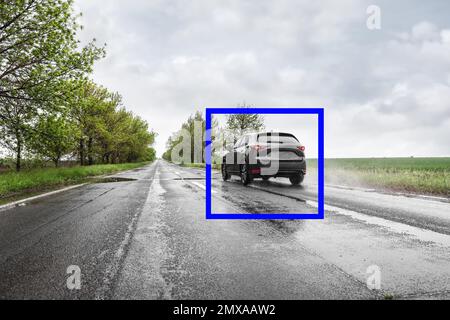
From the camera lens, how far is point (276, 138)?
10.9m

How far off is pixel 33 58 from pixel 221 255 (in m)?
11.7

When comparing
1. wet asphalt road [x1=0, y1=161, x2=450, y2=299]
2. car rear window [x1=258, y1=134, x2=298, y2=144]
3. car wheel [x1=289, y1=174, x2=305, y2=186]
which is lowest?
wet asphalt road [x1=0, y1=161, x2=450, y2=299]

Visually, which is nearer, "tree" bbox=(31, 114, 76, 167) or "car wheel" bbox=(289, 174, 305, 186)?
"tree" bbox=(31, 114, 76, 167)

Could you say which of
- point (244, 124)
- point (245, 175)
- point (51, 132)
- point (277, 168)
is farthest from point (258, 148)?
point (244, 124)

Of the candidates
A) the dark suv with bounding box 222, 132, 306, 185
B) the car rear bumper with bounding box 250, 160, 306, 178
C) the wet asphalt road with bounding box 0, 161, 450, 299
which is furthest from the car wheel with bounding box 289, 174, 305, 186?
the wet asphalt road with bounding box 0, 161, 450, 299

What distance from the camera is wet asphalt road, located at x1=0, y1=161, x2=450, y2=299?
8.13ft

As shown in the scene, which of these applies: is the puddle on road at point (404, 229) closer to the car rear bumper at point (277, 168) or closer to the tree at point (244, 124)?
the car rear bumper at point (277, 168)

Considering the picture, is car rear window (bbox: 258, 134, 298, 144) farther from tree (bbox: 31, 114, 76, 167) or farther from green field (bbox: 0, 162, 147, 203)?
green field (bbox: 0, 162, 147, 203)

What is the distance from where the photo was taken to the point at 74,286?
2.54 m

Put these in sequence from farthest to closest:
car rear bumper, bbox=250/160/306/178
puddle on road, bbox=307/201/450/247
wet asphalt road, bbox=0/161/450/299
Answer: car rear bumper, bbox=250/160/306/178 → puddle on road, bbox=307/201/450/247 → wet asphalt road, bbox=0/161/450/299

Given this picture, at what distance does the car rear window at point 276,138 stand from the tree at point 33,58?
292 inches

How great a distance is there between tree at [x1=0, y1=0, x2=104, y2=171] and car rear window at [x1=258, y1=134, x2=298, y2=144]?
292 inches

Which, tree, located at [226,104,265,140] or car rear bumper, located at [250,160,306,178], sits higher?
tree, located at [226,104,265,140]

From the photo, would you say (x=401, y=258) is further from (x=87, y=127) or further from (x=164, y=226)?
(x=87, y=127)
